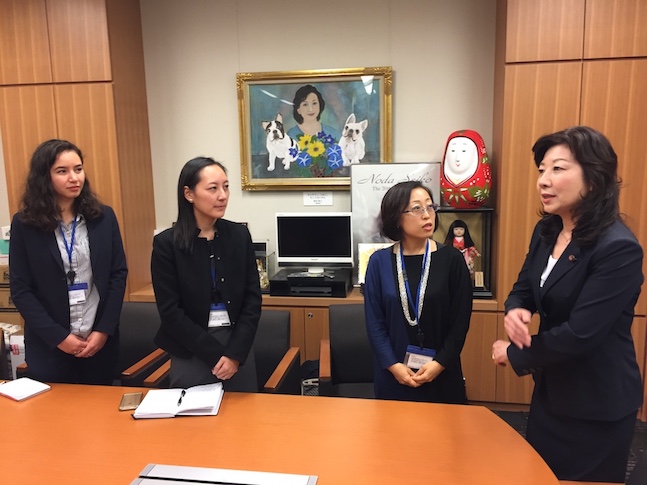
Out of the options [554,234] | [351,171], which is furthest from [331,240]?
[554,234]

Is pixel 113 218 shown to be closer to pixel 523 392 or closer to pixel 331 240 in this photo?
pixel 331 240

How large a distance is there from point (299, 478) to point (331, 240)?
2232mm

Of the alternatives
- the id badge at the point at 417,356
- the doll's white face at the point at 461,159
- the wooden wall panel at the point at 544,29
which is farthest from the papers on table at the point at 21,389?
the wooden wall panel at the point at 544,29

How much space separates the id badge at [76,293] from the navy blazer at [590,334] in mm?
1735

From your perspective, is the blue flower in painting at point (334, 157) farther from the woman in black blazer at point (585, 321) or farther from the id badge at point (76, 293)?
the woman in black blazer at point (585, 321)

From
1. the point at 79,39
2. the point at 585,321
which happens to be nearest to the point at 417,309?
the point at 585,321

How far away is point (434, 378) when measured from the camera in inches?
73.9

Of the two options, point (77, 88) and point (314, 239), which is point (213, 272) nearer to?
point (314, 239)

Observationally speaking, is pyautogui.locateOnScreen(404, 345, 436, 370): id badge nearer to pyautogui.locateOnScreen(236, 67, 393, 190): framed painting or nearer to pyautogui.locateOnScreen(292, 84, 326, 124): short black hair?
pyautogui.locateOnScreen(236, 67, 393, 190): framed painting

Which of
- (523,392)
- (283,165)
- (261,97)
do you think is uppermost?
(261,97)

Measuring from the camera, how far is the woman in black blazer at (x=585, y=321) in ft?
4.42

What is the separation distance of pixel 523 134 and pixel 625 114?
A: 22.2 inches

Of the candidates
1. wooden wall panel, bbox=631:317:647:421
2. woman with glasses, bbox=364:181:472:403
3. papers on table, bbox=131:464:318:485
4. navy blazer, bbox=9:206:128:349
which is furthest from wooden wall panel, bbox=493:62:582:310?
navy blazer, bbox=9:206:128:349

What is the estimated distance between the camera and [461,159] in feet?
10.0
